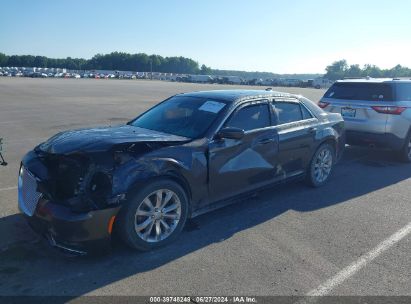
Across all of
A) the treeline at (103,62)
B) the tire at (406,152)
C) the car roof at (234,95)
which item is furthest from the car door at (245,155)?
the treeline at (103,62)

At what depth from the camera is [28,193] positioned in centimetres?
395

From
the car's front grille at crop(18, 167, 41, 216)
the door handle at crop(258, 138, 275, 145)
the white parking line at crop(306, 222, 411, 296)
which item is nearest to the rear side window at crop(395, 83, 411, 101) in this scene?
the white parking line at crop(306, 222, 411, 296)

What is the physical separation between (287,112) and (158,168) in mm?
2656

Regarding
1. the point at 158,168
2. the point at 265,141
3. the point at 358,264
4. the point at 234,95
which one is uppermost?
the point at 234,95

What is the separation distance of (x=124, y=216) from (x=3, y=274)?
3.89 feet

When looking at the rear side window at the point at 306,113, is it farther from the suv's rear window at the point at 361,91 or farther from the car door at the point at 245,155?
the suv's rear window at the point at 361,91

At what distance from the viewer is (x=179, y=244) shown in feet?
13.6

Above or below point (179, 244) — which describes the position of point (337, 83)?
above

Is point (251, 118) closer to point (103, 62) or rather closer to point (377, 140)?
point (377, 140)

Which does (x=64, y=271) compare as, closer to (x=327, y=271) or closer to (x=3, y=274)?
(x=3, y=274)

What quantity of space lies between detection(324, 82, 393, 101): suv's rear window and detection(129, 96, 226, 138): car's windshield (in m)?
4.62

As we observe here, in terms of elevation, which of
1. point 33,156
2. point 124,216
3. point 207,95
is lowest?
point 124,216

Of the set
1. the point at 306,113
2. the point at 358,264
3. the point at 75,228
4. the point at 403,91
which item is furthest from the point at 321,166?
the point at 75,228

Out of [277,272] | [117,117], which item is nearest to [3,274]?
[277,272]
